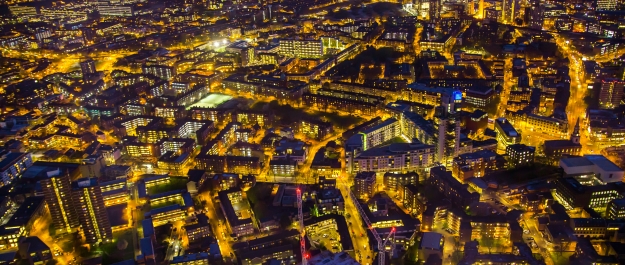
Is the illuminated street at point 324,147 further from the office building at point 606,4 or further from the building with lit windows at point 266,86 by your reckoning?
the office building at point 606,4

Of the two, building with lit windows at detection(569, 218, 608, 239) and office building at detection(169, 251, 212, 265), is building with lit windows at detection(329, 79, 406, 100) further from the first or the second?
office building at detection(169, 251, 212, 265)

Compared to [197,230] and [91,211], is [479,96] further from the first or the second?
[91,211]

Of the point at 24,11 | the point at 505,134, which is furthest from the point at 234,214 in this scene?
the point at 24,11

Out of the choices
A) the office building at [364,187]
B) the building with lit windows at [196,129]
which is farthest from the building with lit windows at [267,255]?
the building with lit windows at [196,129]

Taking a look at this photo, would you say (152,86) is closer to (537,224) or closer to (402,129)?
(402,129)

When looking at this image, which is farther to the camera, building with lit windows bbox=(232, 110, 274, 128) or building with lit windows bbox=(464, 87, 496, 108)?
building with lit windows bbox=(464, 87, 496, 108)

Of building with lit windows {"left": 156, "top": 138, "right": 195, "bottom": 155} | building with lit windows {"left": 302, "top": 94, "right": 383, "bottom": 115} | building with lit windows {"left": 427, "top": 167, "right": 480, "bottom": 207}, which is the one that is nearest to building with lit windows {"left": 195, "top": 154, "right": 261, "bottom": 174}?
building with lit windows {"left": 156, "top": 138, "right": 195, "bottom": 155}
